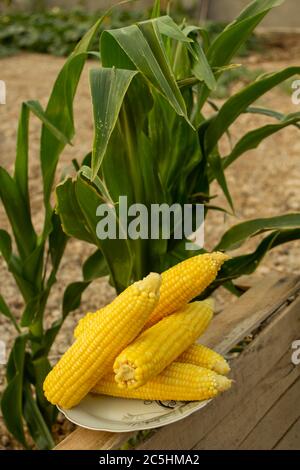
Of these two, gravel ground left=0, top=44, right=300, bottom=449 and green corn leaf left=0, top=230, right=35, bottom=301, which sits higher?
green corn leaf left=0, top=230, right=35, bottom=301

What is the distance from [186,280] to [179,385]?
172mm

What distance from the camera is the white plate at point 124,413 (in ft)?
4.30

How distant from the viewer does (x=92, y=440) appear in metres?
1.33

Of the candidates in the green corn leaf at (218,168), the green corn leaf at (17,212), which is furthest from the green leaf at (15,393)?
the green corn leaf at (218,168)

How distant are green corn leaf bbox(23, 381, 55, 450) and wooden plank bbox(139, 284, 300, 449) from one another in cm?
49

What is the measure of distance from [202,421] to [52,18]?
5.59 meters

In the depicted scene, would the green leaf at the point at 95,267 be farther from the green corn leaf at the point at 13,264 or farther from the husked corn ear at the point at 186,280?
the husked corn ear at the point at 186,280

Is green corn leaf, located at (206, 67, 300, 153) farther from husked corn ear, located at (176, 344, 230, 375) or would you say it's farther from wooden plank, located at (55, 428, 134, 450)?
wooden plank, located at (55, 428, 134, 450)

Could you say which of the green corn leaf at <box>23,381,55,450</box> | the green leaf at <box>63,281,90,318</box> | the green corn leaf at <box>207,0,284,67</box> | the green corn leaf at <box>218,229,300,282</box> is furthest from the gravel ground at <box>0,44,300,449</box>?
the green corn leaf at <box>207,0,284,67</box>

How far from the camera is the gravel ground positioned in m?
2.76

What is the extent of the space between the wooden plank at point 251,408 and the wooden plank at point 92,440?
0.25 m

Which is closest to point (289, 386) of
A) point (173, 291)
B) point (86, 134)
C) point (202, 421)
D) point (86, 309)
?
point (202, 421)

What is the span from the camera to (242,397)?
5.46 feet
